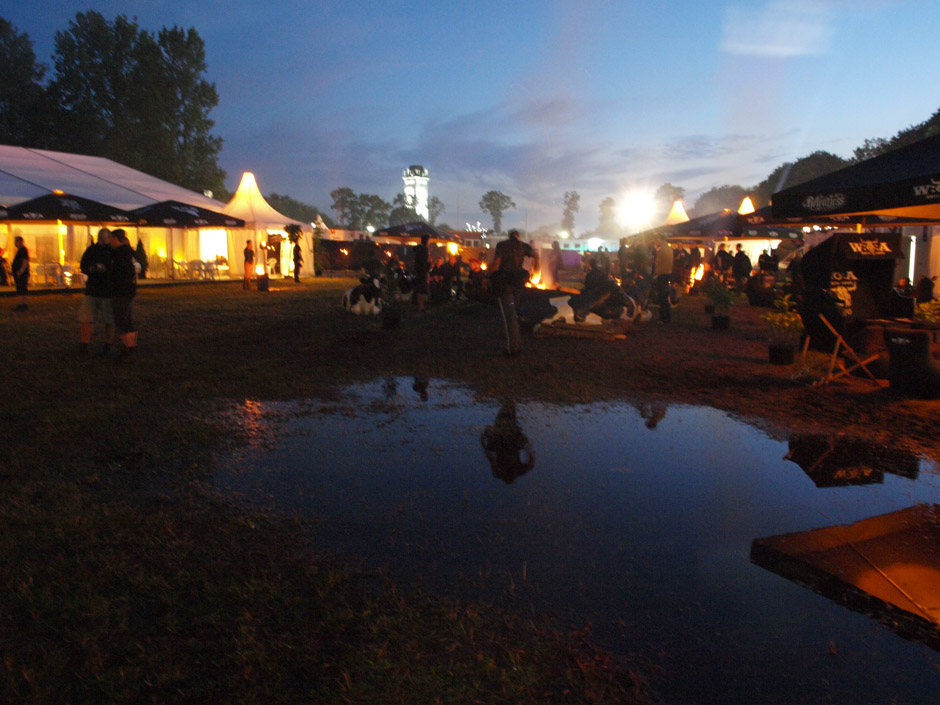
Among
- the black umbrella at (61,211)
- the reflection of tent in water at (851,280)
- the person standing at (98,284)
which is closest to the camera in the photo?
the reflection of tent in water at (851,280)

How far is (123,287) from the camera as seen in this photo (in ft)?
31.0

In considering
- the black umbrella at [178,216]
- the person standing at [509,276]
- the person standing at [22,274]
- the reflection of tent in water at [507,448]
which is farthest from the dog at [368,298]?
the black umbrella at [178,216]

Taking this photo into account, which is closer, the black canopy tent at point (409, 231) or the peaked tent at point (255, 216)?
the black canopy tent at point (409, 231)

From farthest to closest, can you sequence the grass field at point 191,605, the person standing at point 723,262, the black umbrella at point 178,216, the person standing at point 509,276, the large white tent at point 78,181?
the person standing at point 723,262
the large white tent at point 78,181
the black umbrella at point 178,216
the person standing at point 509,276
the grass field at point 191,605

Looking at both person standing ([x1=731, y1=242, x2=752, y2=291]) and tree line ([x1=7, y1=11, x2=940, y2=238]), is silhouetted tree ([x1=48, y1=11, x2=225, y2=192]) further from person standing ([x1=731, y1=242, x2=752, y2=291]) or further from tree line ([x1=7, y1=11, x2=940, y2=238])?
person standing ([x1=731, y1=242, x2=752, y2=291])

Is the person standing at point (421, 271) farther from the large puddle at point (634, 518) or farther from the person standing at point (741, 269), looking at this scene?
the person standing at point (741, 269)

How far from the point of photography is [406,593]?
3.29 m

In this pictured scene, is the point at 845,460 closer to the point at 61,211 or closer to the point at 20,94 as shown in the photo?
the point at 61,211

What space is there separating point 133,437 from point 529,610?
412 cm

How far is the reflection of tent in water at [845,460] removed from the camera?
5.16m

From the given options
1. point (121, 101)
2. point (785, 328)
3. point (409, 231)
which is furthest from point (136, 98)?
point (785, 328)

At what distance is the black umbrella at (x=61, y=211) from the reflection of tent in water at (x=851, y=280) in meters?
Answer: 20.9

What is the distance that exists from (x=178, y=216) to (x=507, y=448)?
23556mm

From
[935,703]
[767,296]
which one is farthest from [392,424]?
[767,296]
